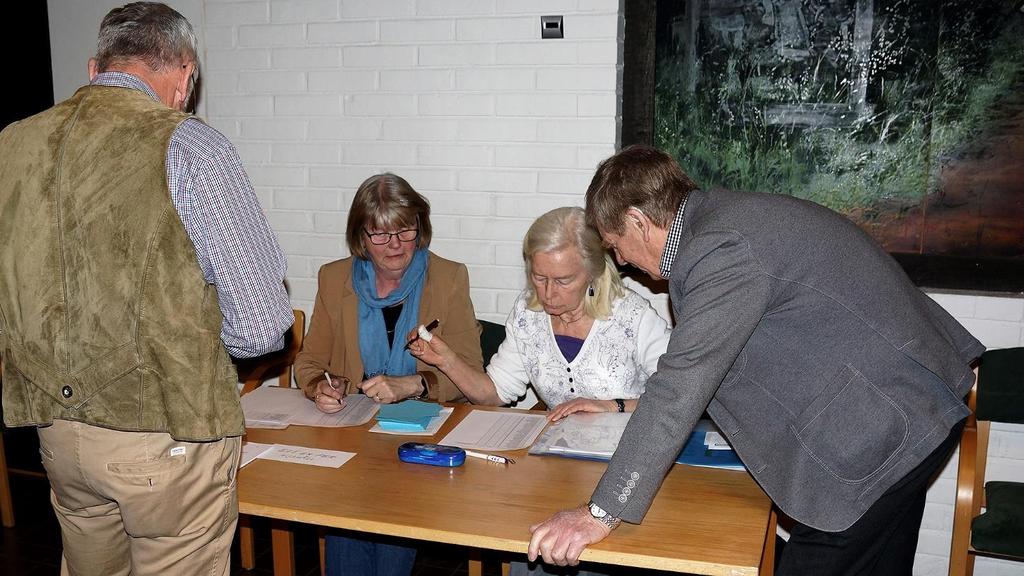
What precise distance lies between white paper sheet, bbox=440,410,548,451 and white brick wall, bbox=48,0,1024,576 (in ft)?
3.22

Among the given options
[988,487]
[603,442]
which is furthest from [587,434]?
[988,487]

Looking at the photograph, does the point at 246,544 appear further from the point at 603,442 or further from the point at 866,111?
the point at 866,111

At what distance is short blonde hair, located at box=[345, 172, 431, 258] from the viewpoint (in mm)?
2779

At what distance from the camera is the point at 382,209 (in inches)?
109

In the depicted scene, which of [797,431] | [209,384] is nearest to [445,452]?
[209,384]

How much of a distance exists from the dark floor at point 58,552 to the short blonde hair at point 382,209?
4.17 feet

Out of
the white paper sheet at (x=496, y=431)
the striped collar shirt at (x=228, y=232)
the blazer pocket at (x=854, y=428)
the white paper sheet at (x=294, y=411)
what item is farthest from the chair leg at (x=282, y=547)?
the blazer pocket at (x=854, y=428)

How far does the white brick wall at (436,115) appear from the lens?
3035mm

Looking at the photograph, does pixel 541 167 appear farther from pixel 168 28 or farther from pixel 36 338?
pixel 36 338

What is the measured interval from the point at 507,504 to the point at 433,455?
11.8 inches

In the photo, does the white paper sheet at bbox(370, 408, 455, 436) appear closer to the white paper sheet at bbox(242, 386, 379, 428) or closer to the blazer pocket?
the white paper sheet at bbox(242, 386, 379, 428)

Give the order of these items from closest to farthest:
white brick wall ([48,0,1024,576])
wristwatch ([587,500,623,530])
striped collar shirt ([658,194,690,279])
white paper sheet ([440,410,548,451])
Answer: wristwatch ([587,500,623,530])
striped collar shirt ([658,194,690,279])
white paper sheet ([440,410,548,451])
white brick wall ([48,0,1024,576])

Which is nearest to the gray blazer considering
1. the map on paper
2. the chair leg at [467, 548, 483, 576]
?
the map on paper

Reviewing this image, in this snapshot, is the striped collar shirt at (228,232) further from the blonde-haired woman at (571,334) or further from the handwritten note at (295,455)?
the blonde-haired woman at (571,334)
